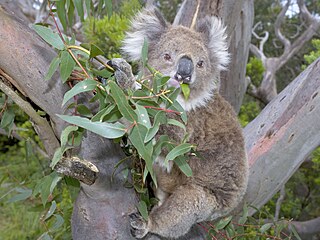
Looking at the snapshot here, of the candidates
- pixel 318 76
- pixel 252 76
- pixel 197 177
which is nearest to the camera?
pixel 197 177

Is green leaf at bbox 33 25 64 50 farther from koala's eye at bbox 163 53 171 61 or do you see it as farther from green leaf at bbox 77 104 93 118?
koala's eye at bbox 163 53 171 61

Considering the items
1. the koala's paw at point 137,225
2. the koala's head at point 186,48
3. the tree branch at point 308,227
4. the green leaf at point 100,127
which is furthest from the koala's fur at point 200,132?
the tree branch at point 308,227

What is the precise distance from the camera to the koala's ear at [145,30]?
1921 millimetres

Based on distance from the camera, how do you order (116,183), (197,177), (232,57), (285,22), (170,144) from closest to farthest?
(170,144) < (116,183) < (197,177) < (232,57) < (285,22)

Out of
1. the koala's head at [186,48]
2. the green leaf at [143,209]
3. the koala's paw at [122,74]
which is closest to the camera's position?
the koala's paw at [122,74]

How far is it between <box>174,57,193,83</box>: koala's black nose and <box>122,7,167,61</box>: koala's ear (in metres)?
0.33

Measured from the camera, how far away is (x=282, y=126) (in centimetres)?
218

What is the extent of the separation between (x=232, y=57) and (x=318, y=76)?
2.45 feet

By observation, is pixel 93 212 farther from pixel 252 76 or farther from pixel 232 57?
pixel 252 76

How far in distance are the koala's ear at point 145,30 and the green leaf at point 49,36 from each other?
0.86m

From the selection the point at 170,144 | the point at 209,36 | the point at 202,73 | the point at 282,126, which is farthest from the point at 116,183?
the point at 282,126

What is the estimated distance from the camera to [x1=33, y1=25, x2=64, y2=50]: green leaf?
105 centimetres

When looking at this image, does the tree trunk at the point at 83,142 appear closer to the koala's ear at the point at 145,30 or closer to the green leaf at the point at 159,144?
the green leaf at the point at 159,144

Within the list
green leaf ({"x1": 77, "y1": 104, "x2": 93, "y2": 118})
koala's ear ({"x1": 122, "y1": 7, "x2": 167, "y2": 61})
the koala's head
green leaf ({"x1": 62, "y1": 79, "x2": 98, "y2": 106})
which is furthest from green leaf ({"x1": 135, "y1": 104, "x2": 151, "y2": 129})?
koala's ear ({"x1": 122, "y1": 7, "x2": 167, "y2": 61})
